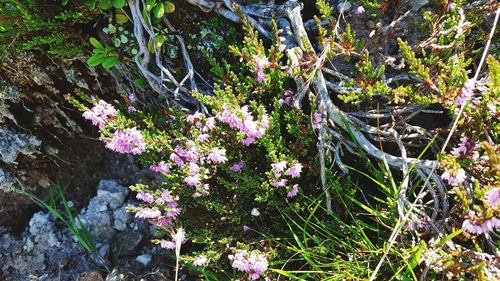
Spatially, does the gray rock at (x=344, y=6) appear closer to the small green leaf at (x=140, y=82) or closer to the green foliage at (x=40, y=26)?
the small green leaf at (x=140, y=82)

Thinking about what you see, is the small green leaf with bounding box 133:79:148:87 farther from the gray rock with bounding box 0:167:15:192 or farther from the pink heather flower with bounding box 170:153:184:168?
the gray rock with bounding box 0:167:15:192

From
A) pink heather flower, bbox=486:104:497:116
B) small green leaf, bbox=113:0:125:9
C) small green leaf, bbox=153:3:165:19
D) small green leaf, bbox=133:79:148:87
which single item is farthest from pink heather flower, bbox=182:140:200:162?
pink heather flower, bbox=486:104:497:116

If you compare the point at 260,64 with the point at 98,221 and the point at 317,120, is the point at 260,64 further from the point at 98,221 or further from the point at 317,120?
the point at 98,221

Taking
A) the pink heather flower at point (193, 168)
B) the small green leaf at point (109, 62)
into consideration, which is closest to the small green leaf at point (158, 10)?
the small green leaf at point (109, 62)

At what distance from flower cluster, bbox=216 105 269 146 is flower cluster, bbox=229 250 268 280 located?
63 centimetres

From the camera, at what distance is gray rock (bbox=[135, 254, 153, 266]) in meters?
3.36

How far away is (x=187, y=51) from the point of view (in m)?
3.07

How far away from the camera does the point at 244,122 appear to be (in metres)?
2.57

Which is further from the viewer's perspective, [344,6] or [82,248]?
[82,248]

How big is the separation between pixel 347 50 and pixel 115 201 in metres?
2.03

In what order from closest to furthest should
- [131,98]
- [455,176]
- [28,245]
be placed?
1. [455,176]
2. [131,98]
3. [28,245]

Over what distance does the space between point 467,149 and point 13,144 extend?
9.43ft

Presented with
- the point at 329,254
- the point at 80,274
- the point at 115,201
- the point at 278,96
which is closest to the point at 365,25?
the point at 278,96

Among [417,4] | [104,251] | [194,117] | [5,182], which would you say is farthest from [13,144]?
[417,4]
